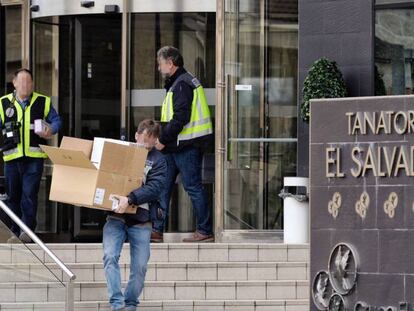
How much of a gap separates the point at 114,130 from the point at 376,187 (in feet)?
18.0

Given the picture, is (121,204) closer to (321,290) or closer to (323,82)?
(321,290)

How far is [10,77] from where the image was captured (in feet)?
Result: 51.7

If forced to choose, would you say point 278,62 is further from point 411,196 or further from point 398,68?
point 411,196

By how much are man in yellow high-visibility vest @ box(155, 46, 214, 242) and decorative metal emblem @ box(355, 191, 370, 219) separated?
2.77 m

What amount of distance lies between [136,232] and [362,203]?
6.36ft

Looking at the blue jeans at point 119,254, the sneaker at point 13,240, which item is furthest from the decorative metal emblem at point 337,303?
the sneaker at point 13,240

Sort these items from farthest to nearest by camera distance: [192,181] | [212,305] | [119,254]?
1. [192,181]
2. [212,305]
3. [119,254]

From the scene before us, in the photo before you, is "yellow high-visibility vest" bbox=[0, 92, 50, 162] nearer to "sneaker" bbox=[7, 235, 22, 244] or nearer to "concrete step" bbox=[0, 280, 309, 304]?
"concrete step" bbox=[0, 280, 309, 304]

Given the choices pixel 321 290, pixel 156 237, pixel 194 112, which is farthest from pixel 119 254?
pixel 194 112

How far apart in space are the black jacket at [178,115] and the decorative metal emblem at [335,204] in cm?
261

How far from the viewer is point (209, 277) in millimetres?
12164

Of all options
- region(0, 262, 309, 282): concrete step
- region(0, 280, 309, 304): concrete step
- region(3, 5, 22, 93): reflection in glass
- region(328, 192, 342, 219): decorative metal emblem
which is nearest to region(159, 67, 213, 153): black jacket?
region(0, 262, 309, 282): concrete step

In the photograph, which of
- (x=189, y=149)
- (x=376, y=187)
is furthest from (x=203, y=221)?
(x=376, y=187)

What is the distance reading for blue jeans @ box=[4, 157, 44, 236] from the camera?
13.2 metres
